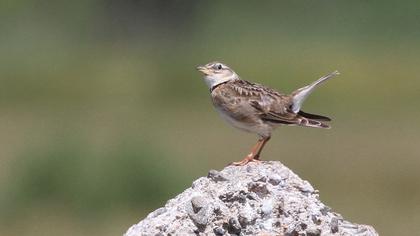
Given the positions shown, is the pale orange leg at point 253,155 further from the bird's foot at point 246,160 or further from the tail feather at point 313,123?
the tail feather at point 313,123

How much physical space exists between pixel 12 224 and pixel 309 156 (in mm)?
6912

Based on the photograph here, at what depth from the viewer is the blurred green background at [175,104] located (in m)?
Result: 19.9

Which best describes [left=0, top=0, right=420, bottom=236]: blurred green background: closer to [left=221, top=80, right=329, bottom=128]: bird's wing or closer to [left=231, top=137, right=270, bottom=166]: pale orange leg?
[left=221, top=80, right=329, bottom=128]: bird's wing

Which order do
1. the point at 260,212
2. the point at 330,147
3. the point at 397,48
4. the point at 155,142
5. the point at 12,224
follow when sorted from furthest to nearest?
the point at 397,48 → the point at 330,147 → the point at 155,142 → the point at 12,224 → the point at 260,212

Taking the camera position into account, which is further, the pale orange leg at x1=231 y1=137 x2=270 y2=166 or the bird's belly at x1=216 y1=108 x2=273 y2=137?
the bird's belly at x1=216 y1=108 x2=273 y2=137

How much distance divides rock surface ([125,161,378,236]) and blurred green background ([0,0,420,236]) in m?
8.49

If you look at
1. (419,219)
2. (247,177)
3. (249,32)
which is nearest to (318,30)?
(249,32)

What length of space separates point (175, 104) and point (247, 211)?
22853mm

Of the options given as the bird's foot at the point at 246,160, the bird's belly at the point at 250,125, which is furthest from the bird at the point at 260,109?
the bird's foot at the point at 246,160

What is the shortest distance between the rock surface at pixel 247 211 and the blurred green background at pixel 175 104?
8.49 meters

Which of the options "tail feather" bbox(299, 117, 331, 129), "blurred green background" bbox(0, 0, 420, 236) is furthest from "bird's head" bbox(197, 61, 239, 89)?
"blurred green background" bbox(0, 0, 420, 236)

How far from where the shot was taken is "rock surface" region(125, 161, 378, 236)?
307 inches

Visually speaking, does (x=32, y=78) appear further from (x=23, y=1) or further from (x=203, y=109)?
(x=23, y=1)

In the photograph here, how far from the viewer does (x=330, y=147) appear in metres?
25.3
